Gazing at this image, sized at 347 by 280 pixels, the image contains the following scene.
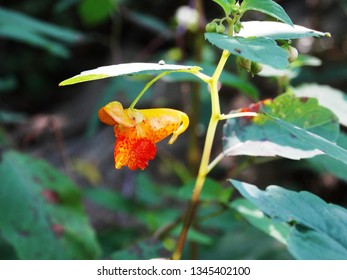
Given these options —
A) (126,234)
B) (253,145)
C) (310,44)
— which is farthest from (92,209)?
(253,145)

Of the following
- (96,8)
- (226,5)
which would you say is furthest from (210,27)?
(96,8)

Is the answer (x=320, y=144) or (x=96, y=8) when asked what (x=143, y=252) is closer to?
(x=320, y=144)

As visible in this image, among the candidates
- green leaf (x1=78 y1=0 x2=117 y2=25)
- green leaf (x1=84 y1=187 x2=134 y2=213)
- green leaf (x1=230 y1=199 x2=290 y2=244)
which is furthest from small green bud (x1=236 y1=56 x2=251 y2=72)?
green leaf (x1=78 y1=0 x2=117 y2=25)

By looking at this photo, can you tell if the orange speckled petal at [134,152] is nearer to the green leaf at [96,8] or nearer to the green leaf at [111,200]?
the green leaf at [111,200]

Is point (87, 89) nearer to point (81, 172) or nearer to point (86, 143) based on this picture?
point (86, 143)

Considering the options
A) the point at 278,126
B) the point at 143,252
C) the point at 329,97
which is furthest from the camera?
the point at 329,97

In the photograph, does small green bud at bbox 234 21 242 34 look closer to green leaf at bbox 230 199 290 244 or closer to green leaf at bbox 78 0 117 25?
green leaf at bbox 230 199 290 244
